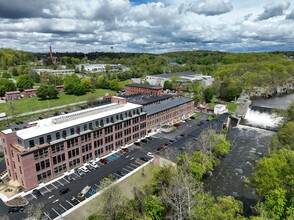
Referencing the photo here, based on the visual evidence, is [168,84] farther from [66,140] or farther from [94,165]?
[66,140]

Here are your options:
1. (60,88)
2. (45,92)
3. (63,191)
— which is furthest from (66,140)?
(60,88)

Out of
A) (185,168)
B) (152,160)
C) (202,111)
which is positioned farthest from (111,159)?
(202,111)

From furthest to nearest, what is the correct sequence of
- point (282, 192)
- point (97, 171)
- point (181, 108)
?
point (181, 108)
point (97, 171)
point (282, 192)

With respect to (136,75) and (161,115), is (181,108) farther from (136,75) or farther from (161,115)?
(136,75)

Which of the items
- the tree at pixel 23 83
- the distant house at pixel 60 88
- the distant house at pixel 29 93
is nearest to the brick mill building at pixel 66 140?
the distant house at pixel 29 93

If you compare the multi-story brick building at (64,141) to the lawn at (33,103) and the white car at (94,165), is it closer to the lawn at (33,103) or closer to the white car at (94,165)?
the white car at (94,165)
